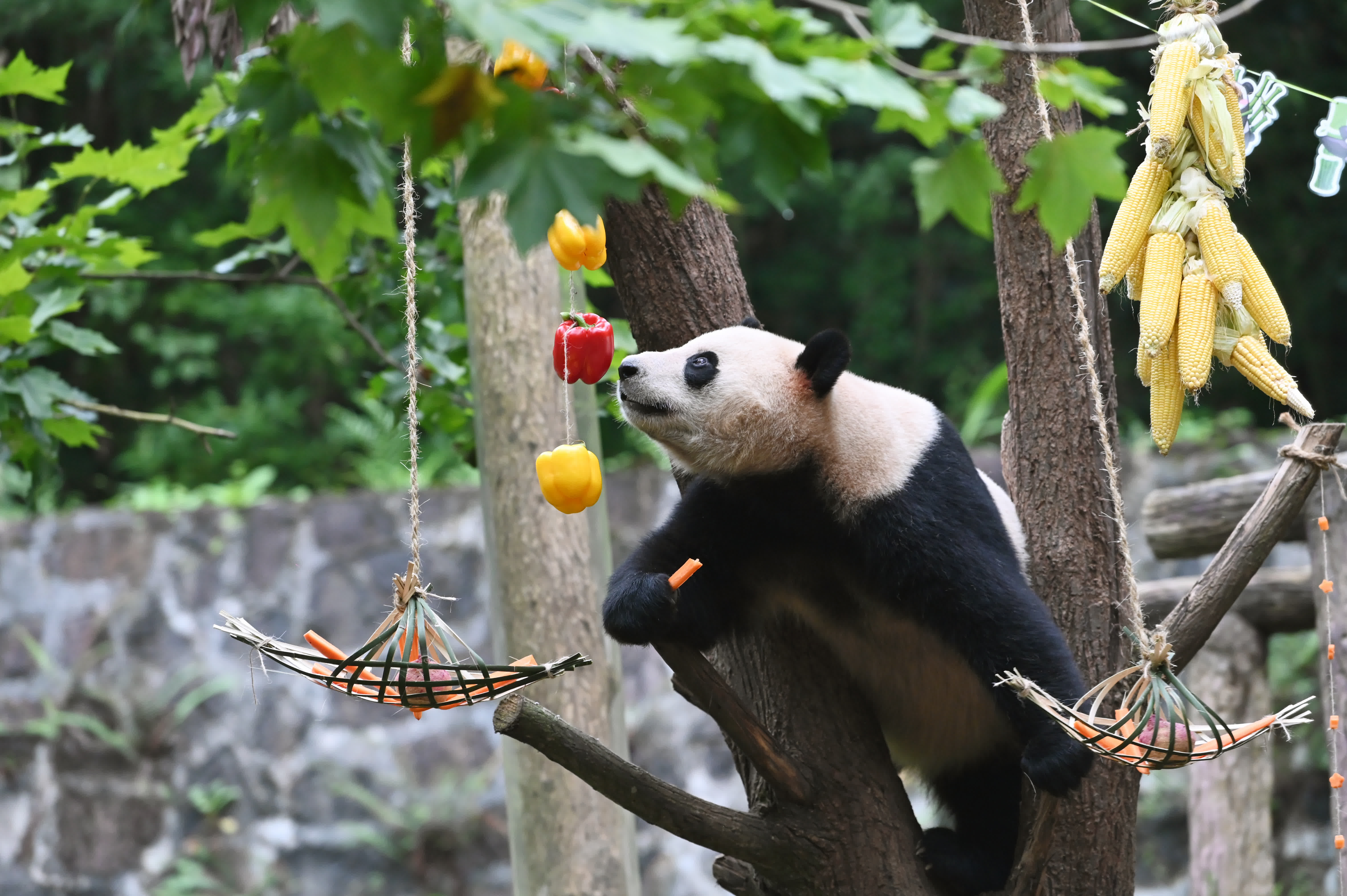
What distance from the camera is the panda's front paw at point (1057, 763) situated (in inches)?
79.1

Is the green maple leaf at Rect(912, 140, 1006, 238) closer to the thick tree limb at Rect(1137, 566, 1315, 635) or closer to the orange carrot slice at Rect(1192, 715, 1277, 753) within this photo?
the orange carrot slice at Rect(1192, 715, 1277, 753)

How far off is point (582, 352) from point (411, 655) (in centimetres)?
65

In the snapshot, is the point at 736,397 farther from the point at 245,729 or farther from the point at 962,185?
the point at 245,729

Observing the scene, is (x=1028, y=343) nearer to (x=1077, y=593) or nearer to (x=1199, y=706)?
(x=1077, y=593)

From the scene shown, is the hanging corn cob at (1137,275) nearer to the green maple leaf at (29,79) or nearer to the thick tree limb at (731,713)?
the thick tree limb at (731,713)

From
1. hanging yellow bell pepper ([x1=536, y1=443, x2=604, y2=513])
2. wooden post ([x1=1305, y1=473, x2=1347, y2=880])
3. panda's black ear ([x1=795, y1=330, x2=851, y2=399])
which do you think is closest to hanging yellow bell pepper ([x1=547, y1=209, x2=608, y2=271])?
hanging yellow bell pepper ([x1=536, y1=443, x2=604, y2=513])

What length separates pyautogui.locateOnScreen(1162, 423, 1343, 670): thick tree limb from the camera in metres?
2.37

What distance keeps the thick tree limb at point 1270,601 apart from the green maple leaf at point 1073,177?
3.28 m

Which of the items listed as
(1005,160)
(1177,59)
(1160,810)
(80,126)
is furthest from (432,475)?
(1177,59)

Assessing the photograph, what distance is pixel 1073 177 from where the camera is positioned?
50.4 inches

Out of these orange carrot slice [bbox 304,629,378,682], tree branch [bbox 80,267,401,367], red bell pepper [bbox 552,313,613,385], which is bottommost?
tree branch [bbox 80,267,401,367]

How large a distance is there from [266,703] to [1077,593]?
14.0ft

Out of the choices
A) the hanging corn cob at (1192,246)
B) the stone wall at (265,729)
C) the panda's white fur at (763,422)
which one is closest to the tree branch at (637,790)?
the panda's white fur at (763,422)

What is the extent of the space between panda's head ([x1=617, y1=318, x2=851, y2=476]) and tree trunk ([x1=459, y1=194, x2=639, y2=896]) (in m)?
0.62
